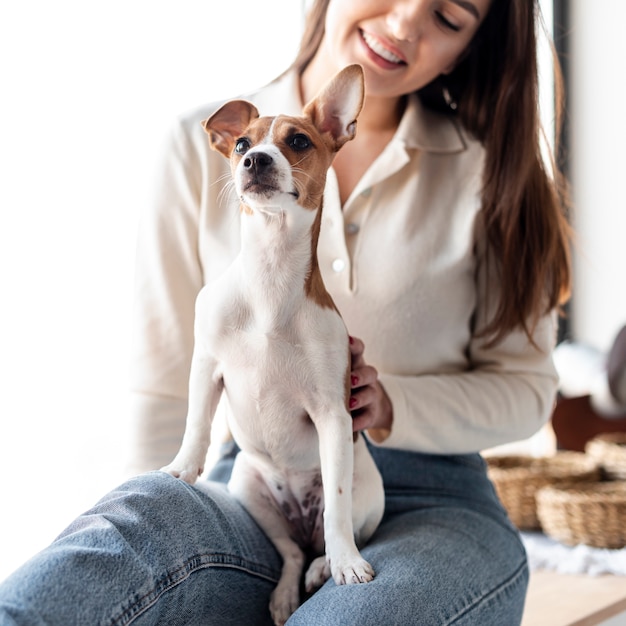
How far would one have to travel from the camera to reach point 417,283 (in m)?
1.48

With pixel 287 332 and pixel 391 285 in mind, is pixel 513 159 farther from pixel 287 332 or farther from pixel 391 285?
pixel 287 332

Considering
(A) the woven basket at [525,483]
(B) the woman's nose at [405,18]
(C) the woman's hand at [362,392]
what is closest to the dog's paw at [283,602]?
(C) the woman's hand at [362,392]

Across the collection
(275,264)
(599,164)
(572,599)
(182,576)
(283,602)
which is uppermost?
(275,264)

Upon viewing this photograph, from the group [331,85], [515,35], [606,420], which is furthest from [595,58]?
[331,85]

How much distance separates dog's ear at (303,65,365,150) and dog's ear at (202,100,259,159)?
7 cm

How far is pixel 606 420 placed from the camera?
2.94 metres

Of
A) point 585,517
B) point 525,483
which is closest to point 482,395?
point 585,517

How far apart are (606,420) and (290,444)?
6.90ft

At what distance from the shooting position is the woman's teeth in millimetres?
1408

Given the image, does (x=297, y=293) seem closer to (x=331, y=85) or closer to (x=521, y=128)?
(x=331, y=85)

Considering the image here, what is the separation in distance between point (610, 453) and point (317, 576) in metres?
1.87

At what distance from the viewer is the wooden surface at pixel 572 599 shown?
69.0 inches

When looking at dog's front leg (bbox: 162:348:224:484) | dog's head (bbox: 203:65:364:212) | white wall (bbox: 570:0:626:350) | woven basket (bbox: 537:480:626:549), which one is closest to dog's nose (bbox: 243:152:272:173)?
dog's head (bbox: 203:65:364:212)

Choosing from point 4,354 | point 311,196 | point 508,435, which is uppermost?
point 311,196
